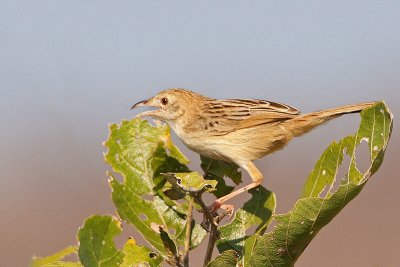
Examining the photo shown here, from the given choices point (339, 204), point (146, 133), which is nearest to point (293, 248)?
point (339, 204)

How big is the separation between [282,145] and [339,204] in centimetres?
341

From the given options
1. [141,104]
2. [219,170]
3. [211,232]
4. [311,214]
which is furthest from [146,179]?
[141,104]

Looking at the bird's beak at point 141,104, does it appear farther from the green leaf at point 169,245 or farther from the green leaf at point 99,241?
the green leaf at point 99,241

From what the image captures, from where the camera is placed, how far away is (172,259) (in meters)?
2.11

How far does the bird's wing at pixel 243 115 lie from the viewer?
5.27 metres

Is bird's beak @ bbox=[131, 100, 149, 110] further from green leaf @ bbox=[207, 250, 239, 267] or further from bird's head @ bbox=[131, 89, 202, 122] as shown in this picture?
green leaf @ bbox=[207, 250, 239, 267]

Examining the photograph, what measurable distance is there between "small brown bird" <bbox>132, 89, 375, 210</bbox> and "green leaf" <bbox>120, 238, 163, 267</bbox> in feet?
9.01

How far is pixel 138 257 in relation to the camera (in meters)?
2.16

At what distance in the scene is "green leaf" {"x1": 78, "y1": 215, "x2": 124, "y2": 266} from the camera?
159cm

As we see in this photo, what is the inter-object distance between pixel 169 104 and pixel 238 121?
0.55 meters

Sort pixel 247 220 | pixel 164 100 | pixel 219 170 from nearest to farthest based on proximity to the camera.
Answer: pixel 247 220
pixel 219 170
pixel 164 100

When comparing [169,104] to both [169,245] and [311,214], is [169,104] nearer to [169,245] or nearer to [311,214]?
[169,245]

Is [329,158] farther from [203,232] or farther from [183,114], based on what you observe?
[183,114]

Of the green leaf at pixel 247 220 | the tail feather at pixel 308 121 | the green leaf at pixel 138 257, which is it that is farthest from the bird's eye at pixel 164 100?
the green leaf at pixel 138 257
